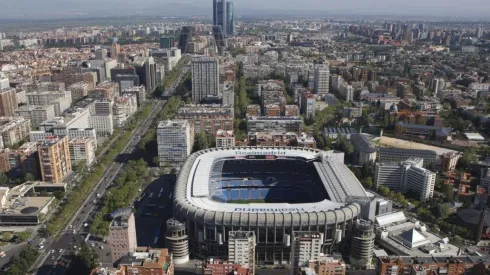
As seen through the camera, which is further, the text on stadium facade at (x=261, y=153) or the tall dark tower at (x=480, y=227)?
the text on stadium facade at (x=261, y=153)

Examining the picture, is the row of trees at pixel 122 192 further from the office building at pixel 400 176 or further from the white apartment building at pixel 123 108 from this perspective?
the office building at pixel 400 176

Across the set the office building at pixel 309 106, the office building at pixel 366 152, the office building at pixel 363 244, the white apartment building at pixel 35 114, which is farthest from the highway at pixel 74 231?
the office building at pixel 309 106

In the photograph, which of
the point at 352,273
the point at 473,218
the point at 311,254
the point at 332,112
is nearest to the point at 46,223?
the point at 311,254

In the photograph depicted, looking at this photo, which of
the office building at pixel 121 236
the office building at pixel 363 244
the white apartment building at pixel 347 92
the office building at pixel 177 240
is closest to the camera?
the office building at pixel 121 236

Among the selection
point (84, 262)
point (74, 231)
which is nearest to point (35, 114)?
point (74, 231)

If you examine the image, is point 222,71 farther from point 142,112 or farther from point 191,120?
point 191,120

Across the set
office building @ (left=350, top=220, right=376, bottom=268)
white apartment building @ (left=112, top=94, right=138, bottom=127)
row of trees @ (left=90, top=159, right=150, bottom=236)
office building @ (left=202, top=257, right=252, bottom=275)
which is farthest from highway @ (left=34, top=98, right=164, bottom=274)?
office building @ (left=350, top=220, right=376, bottom=268)

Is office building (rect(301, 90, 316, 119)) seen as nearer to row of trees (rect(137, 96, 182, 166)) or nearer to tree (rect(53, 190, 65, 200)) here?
row of trees (rect(137, 96, 182, 166))
